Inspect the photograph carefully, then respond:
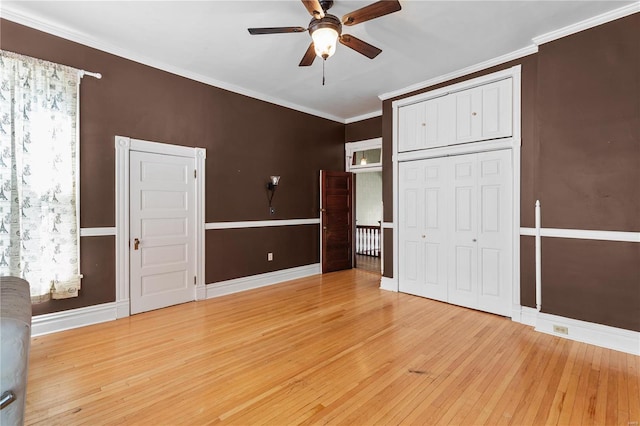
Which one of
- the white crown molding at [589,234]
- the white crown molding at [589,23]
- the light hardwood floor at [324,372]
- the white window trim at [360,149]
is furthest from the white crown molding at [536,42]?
the light hardwood floor at [324,372]

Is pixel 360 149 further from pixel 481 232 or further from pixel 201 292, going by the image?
pixel 201 292

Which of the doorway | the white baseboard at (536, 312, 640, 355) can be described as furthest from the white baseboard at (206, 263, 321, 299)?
the white baseboard at (536, 312, 640, 355)

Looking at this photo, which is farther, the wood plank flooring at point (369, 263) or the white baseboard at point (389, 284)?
the wood plank flooring at point (369, 263)

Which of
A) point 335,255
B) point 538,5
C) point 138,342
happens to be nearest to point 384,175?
point 335,255

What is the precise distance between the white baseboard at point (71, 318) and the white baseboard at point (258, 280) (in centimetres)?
127

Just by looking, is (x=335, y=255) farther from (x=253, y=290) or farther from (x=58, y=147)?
(x=58, y=147)

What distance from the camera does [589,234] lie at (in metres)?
3.13

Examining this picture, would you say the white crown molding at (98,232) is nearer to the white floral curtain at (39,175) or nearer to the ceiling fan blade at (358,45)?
the white floral curtain at (39,175)

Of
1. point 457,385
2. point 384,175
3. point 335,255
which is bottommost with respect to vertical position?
point 457,385

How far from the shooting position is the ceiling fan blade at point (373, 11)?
228cm

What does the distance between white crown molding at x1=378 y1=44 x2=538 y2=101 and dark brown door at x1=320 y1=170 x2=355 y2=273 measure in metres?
1.92

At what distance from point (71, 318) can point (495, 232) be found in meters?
5.12

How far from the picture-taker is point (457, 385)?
2352 millimetres

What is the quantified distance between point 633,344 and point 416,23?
3735mm
